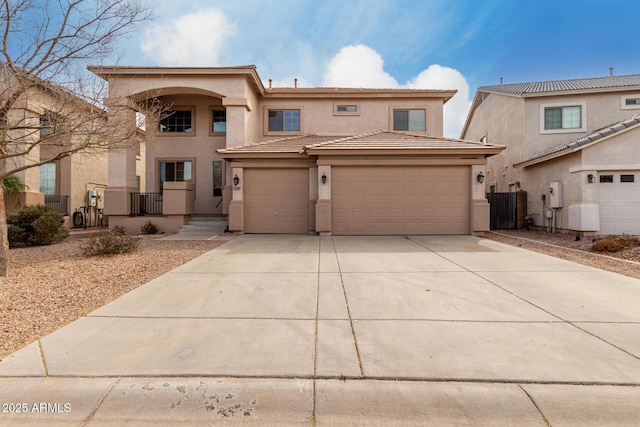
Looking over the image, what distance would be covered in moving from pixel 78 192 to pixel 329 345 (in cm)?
2056

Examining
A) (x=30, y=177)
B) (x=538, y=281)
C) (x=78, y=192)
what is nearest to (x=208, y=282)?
(x=538, y=281)

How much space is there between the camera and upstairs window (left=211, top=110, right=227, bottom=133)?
55.8 ft

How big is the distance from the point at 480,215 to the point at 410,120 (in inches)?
272

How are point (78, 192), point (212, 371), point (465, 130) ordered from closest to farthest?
point (212, 371), point (78, 192), point (465, 130)

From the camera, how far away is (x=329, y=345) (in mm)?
3572

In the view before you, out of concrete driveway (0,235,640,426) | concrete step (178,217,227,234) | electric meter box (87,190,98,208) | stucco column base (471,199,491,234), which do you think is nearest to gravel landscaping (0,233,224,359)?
concrete driveway (0,235,640,426)

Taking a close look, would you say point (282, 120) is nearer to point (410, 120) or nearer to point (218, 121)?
point (218, 121)

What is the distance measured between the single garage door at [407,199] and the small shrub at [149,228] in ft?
26.1

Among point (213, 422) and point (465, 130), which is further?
point (465, 130)

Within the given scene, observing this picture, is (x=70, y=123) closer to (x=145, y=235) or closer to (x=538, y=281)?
(x=145, y=235)

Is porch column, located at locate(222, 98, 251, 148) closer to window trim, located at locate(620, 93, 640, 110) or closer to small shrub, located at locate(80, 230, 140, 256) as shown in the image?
small shrub, located at locate(80, 230, 140, 256)

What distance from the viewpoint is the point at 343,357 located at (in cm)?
331

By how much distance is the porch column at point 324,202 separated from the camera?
12.9 meters

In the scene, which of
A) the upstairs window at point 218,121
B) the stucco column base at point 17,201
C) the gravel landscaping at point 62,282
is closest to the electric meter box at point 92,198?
the stucco column base at point 17,201
